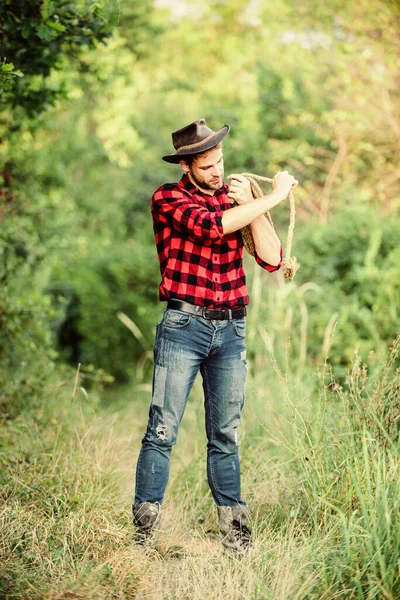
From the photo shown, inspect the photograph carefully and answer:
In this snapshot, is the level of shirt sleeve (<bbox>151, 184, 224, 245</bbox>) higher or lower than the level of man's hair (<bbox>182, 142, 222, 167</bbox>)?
lower

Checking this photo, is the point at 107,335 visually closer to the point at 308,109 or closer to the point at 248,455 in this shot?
the point at 308,109

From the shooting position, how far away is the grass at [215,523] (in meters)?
2.61

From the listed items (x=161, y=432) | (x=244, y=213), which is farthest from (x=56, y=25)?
(x=161, y=432)

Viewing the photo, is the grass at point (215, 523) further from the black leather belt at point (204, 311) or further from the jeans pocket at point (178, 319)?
the jeans pocket at point (178, 319)

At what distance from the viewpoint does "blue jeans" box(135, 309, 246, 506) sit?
3.07m

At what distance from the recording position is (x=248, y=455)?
4.09m

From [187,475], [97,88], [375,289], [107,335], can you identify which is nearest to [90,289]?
[107,335]

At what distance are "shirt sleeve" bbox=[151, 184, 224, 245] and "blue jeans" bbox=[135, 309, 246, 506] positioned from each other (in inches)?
14.8

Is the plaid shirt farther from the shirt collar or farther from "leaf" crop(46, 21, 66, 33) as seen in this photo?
"leaf" crop(46, 21, 66, 33)

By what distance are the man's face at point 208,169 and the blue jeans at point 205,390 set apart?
2.04ft

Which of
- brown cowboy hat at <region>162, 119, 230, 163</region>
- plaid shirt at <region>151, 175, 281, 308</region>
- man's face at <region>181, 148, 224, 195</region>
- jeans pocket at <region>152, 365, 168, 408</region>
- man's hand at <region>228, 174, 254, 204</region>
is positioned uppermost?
brown cowboy hat at <region>162, 119, 230, 163</region>

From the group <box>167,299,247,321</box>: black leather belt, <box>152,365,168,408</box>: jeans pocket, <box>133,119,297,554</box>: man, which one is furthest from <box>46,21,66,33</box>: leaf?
<box>152,365,168,408</box>: jeans pocket

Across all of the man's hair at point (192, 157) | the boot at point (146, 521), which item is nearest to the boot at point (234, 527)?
the boot at point (146, 521)

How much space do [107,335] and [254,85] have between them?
4.50 meters
